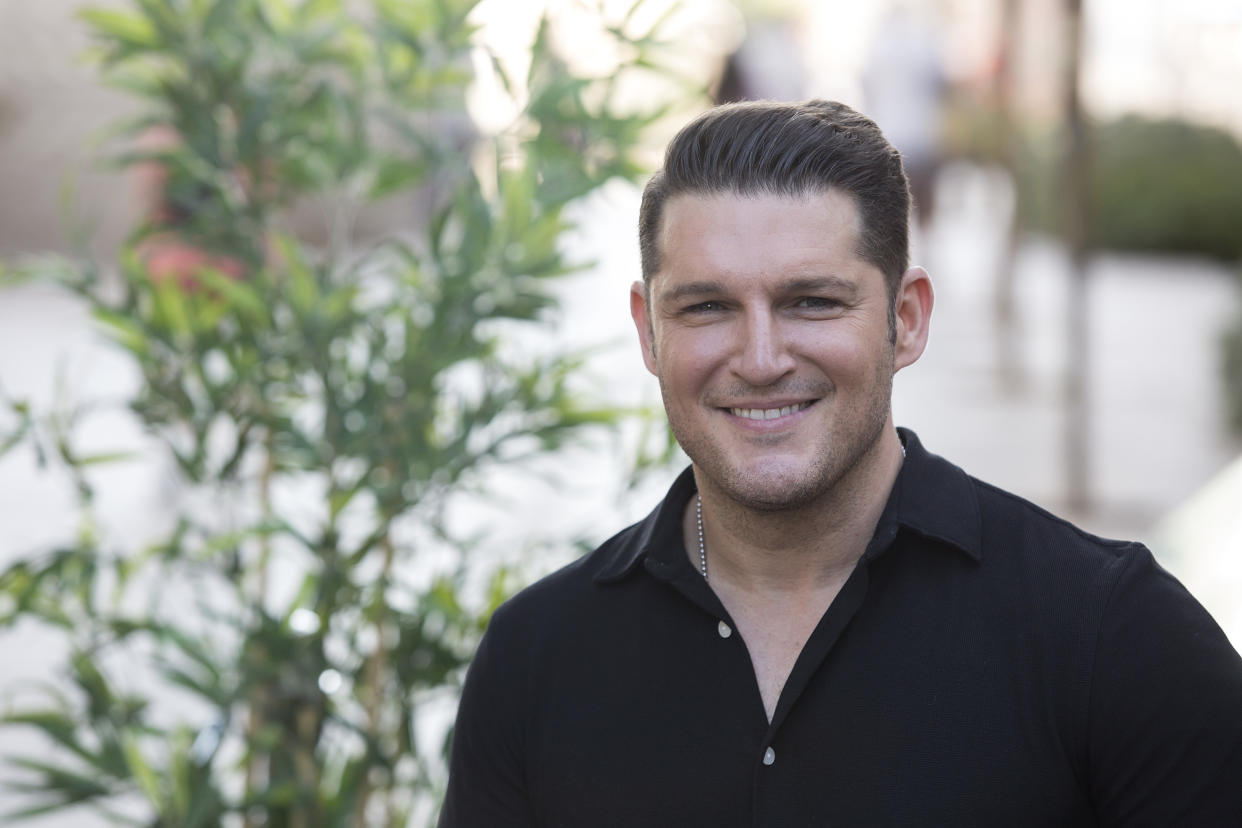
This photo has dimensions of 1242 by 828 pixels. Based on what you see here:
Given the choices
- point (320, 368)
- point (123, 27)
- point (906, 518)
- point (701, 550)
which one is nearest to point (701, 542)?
point (701, 550)

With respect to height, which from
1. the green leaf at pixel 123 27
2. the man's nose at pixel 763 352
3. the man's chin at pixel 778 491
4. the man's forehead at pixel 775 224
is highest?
the green leaf at pixel 123 27

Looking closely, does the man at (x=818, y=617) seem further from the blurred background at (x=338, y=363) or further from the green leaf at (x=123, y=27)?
the green leaf at (x=123, y=27)

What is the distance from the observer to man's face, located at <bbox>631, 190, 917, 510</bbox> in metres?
1.83

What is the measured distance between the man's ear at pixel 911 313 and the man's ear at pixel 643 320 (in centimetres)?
32

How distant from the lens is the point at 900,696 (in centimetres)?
177

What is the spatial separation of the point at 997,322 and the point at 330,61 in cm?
813

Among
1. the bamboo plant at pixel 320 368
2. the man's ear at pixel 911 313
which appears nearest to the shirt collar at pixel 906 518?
the man's ear at pixel 911 313

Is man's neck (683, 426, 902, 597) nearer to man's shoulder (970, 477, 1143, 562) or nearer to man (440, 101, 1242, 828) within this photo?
man (440, 101, 1242, 828)

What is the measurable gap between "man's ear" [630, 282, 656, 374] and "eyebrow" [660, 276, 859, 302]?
171 millimetres

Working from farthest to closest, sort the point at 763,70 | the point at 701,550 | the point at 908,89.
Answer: the point at 763,70
the point at 908,89
the point at 701,550

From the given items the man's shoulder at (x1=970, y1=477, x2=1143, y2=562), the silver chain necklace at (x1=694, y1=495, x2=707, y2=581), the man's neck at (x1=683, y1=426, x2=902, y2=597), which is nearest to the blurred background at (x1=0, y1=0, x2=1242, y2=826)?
the man's shoulder at (x1=970, y1=477, x2=1143, y2=562)

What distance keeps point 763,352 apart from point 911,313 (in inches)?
10.1

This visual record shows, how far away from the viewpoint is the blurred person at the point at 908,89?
11.9 meters

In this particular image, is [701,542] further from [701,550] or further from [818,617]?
[818,617]
